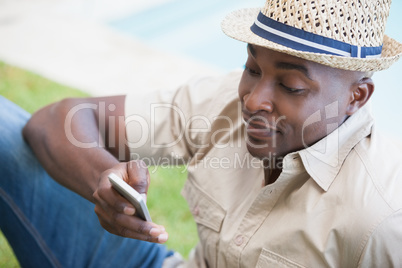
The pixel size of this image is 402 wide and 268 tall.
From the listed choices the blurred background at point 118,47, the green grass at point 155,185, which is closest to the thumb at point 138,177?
the green grass at point 155,185

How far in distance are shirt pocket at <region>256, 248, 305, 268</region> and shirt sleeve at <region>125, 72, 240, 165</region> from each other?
0.52m

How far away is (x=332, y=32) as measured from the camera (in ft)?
4.92

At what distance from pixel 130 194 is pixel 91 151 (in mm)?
538

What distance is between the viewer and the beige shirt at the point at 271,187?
58.0 inches

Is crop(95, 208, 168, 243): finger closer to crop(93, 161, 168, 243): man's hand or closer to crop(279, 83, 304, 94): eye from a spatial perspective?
crop(93, 161, 168, 243): man's hand

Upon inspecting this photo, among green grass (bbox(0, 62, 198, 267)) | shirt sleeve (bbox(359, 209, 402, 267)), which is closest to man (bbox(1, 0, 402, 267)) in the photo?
shirt sleeve (bbox(359, 209, 402, 267))

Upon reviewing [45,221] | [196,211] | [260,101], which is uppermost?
[260,101]

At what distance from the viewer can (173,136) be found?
2.06 metres

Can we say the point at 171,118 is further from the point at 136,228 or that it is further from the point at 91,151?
the point at 136,228

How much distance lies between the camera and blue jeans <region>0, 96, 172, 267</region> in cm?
201

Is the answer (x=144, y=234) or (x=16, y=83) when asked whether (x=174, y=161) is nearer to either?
(x=144, y=234)

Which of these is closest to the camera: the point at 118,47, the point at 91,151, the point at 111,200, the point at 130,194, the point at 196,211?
the point at 130,194

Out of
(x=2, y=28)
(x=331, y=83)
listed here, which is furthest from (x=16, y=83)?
(x=331, y=83)

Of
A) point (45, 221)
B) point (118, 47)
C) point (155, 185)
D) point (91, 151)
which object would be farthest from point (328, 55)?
point (118, 47)
